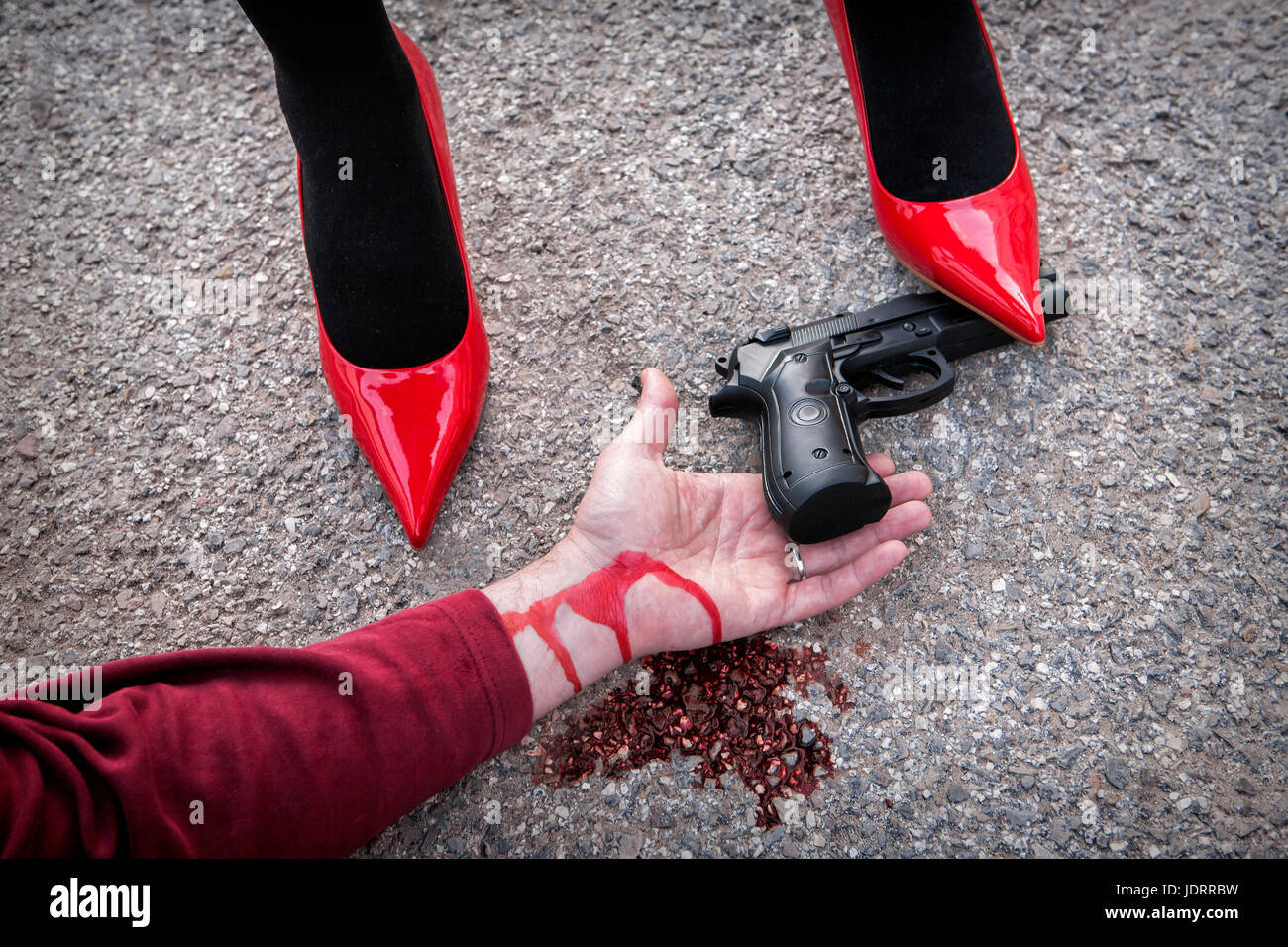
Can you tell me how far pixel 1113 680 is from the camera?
1751mm

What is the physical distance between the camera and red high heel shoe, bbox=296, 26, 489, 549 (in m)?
1.79

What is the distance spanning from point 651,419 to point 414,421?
0.52 meters

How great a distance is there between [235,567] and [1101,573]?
1973 millimetres

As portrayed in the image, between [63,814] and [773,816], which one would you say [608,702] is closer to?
[773,816]

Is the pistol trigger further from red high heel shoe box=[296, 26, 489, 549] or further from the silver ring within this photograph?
red high heel shoe box=[296, 26, 489, 549]

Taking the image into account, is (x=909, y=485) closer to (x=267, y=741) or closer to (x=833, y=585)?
(x=833, y=585)

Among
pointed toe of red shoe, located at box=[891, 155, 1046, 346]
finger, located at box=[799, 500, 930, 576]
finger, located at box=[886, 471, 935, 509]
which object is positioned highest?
pointed toe of red shoe, located at box=[891, 155, 1046, 346]

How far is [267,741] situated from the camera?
1.34m

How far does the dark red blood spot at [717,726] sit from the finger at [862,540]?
0.67 feet

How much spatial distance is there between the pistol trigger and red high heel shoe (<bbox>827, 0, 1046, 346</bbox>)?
0.23 metres

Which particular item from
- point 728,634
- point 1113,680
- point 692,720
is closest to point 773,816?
point 692,720

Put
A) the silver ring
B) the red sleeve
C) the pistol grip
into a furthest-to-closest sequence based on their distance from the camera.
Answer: the silver ring → the pistol grip → the red sleeve

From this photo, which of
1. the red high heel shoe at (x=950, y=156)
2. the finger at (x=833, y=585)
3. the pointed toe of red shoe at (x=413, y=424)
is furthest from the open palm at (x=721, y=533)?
the red high heel shoe at (x=950, y=156)

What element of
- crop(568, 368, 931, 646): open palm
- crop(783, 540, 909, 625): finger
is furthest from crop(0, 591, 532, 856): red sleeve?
crop(783, 540, 909, 625): finger
